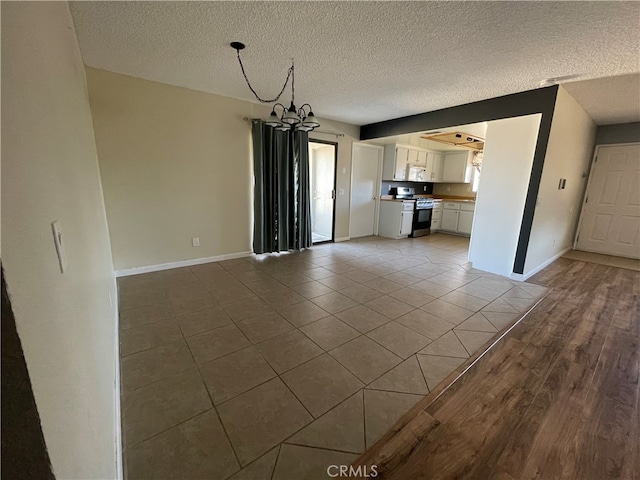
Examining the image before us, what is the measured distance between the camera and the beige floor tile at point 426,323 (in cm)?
232

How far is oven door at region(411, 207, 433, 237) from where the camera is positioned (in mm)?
6357

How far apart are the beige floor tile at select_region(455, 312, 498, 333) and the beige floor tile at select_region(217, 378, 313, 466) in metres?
1.67

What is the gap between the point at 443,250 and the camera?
17.1ft

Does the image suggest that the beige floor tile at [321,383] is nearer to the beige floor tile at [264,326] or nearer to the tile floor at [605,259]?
the beige floor tile at [264,326]

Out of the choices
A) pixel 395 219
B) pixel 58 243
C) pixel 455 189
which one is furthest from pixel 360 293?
pixel 455 189

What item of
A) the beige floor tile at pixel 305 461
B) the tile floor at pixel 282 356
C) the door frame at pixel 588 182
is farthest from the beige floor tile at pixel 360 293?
the door frame at pixel 588 182

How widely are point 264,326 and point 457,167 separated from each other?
6719 millimetres

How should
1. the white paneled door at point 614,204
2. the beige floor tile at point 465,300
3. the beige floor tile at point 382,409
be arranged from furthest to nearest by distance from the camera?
the white paneled door at point 614,204 < the beige floor tile at point 465,300 < the beige floor tile at point 382,409

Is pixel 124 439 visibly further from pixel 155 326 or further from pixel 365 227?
pixel 365 227

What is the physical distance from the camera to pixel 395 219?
6.07m

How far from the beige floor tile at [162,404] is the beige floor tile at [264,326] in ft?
1.78

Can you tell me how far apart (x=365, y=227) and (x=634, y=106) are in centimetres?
449

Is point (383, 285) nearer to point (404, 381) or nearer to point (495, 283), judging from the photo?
point (495, 283)

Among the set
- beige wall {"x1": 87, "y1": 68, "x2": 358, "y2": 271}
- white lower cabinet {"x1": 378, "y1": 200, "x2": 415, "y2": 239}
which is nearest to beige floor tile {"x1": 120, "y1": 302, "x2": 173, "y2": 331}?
beige wall {"x1": 87, "y1": 68, "x2": 358, "y2": 271}
